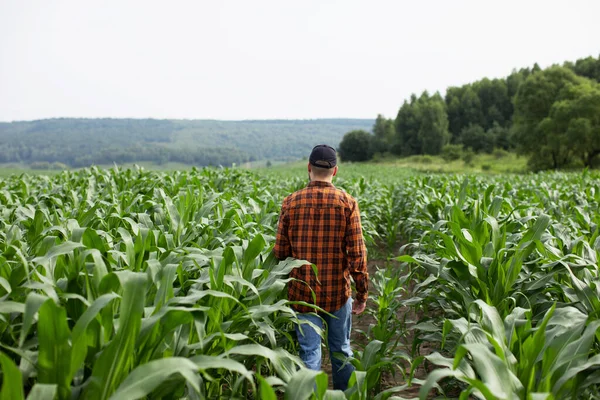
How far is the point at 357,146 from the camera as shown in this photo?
87.9 metres

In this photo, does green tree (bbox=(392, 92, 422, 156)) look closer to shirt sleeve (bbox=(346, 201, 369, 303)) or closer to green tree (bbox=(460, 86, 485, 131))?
green tree (bbox=(460, 86, 485, 131))

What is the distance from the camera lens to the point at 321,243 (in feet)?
9.13

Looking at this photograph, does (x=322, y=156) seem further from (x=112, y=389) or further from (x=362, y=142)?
(x=362, y=142)

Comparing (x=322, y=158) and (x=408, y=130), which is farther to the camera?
(x=408, y=130)

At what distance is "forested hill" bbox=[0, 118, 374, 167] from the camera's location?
92250 millimetres

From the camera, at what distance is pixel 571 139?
114ft

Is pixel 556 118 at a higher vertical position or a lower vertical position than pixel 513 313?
higher

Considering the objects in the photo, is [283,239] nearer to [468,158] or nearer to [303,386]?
[303,386]

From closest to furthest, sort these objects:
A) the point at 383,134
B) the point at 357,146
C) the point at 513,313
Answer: the point at 513,313
the point at 357,146
the point at 383,134

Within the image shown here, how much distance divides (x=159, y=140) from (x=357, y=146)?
3313 inches

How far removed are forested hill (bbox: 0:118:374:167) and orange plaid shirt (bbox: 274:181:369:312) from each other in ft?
212

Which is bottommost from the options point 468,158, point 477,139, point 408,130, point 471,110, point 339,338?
point 468,158

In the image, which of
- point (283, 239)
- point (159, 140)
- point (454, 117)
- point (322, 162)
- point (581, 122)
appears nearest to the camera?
point (322, 162)

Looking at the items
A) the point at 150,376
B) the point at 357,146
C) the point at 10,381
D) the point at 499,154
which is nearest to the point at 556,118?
the point at 499,154
